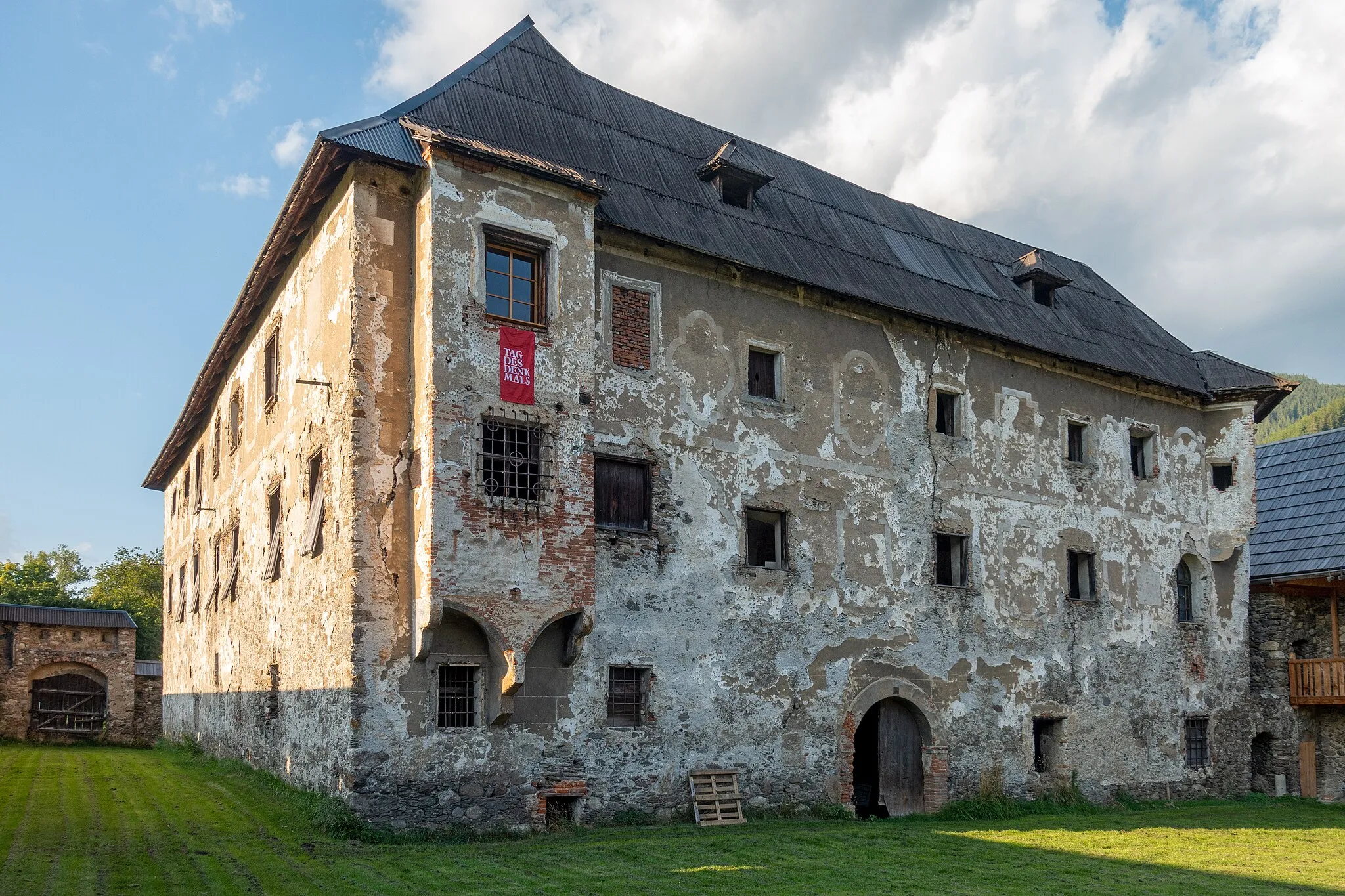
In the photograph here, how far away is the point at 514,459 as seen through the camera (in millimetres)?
14250

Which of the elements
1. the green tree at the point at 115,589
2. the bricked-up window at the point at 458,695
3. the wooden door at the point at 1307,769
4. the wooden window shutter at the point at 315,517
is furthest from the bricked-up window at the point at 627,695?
the green tree at the point at 115,589

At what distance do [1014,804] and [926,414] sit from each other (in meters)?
6.86

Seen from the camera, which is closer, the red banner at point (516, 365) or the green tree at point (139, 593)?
the red banner at point (516, 365)

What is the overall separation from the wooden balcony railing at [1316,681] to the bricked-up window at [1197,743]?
271 centimetres

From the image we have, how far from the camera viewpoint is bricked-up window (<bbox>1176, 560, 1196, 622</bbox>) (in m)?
24.0

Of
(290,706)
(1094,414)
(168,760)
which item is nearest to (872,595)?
(1094,414)

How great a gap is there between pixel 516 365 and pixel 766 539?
5.20m

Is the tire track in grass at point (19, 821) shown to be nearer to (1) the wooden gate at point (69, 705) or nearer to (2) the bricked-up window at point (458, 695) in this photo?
(2) the bricked-up window at point (458, 695)

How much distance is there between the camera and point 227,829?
45.6 ft

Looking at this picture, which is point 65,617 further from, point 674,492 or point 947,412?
point 947,412

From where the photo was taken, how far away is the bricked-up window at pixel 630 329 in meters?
16.2

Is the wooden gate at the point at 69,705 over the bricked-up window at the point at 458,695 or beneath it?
beneath

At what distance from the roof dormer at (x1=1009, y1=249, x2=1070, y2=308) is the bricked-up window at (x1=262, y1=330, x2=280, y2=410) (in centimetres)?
1491

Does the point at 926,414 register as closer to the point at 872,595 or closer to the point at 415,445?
the point at 872,595
